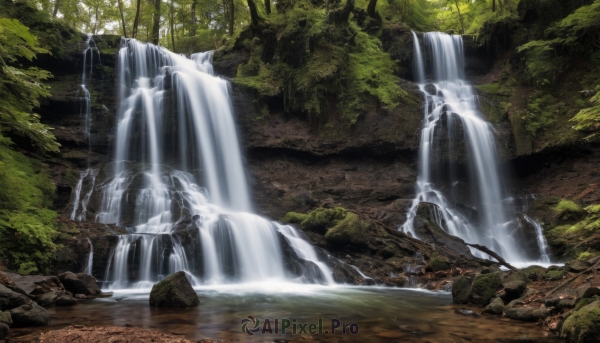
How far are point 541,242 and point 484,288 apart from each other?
365 inches

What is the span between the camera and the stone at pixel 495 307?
822 cm

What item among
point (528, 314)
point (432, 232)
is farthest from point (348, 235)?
point (528, 314)

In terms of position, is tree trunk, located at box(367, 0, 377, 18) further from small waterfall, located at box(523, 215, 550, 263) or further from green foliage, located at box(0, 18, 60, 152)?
green foliage, located at box(0, 18, 60, 152)

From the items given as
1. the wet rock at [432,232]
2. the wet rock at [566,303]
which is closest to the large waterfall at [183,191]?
the wet rock at [432,232]

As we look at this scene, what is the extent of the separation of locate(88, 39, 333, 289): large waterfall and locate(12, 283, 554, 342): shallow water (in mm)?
1793

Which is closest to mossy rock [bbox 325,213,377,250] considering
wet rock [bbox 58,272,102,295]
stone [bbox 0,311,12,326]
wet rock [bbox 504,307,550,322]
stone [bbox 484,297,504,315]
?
stone [bbox 484,297,504,315]

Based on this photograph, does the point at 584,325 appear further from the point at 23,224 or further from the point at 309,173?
the point at 309,173

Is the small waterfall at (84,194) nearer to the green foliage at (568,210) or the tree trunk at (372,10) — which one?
the green foliage at (568,210)

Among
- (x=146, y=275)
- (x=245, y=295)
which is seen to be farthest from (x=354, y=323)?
(x=146, y=275)

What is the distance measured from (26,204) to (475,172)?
18.0 m

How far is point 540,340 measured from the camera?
20.4ft

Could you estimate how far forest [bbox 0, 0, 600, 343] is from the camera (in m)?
9.16

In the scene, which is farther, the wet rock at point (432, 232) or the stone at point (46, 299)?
the wet rock at point (432, 232)

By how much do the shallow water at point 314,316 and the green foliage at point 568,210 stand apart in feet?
24.7
